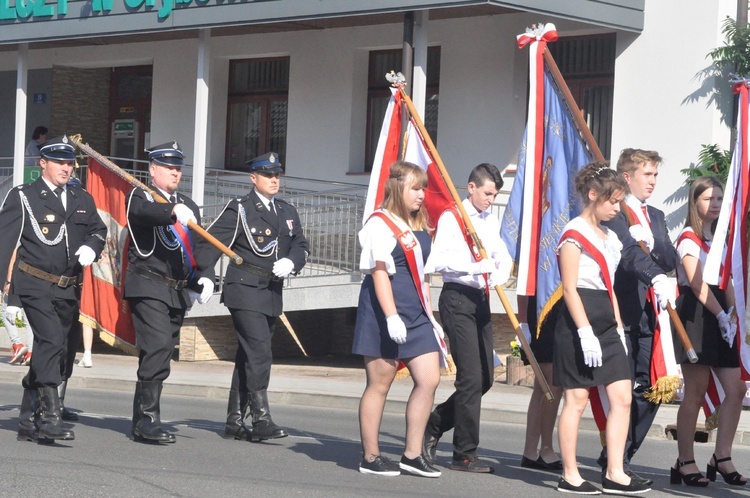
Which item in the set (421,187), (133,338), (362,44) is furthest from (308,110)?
(421,187)

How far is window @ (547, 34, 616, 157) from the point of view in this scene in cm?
1770

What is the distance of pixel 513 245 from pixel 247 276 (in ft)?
6.25

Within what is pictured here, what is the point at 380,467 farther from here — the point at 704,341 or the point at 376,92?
the point at 376,92

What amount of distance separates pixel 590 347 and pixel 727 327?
1131 millimetres

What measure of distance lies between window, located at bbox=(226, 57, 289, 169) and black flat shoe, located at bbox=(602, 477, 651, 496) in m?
14.5

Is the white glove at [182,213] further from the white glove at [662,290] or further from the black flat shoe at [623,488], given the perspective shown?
the black flat shoe at [623,488]

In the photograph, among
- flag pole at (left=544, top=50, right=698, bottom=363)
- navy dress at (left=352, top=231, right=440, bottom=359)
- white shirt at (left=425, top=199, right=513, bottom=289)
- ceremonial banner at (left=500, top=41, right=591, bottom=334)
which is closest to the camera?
flag pole at (left=544, top=50, right=698, bottom=363)

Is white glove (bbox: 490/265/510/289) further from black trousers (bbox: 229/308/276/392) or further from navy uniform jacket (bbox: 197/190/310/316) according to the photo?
black trousers (bbox: 229/308/276/392)

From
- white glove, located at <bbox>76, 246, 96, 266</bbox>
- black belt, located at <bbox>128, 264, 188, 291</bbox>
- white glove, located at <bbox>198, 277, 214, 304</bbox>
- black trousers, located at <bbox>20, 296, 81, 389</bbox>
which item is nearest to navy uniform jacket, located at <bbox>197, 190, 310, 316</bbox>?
white glove, located at <bbox>198, 277, 214, 304</bbox>

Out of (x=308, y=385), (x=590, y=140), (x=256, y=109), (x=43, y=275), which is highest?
(x=256, y=109)

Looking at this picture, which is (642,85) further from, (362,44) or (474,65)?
(362,44)

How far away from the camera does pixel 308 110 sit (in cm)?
2061

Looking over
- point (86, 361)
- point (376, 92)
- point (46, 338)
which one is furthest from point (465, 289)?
point (376, 92)

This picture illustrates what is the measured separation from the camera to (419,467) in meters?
7.75
